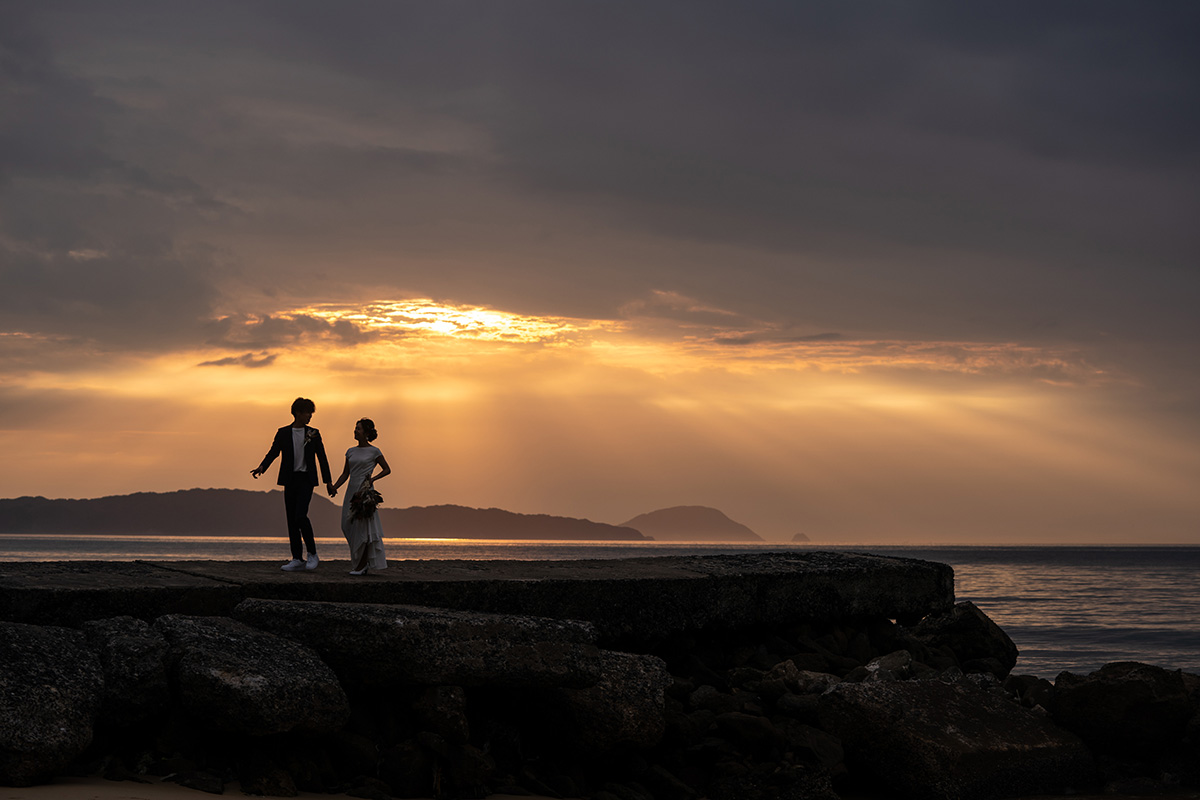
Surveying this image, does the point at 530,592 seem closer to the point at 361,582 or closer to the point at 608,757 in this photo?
the point at 361,582

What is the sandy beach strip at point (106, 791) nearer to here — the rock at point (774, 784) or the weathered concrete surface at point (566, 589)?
the weathered concrete surface at point (566, 589)

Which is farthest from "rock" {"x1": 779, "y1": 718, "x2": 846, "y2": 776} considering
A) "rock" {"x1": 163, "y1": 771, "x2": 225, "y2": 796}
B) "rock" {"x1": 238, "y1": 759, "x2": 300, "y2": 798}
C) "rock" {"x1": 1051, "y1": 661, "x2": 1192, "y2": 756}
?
"rock" {"x1": 163, "y1": 771, "x2": 225, "y2": 796}

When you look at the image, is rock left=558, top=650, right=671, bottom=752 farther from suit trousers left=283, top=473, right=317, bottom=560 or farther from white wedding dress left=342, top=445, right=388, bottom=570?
suit trousers left=283, top=473, right=317, bottom=560

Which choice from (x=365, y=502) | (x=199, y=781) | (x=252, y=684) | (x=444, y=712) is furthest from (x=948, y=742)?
(x=365, y=502)

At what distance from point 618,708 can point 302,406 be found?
15.9 ft

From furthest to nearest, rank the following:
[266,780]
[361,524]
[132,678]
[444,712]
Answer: [361,524]
[444,712]
[132,678]
[266,780]

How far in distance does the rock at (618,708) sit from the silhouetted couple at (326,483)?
2782 mm

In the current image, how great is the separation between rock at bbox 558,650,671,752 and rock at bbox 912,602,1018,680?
5.10 metres

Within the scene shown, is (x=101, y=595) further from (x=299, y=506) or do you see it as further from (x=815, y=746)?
(x=815, y=746)

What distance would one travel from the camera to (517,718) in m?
6.89

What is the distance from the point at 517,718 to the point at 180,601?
101 inches

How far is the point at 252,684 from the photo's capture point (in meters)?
5.56

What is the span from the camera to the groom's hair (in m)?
9.88

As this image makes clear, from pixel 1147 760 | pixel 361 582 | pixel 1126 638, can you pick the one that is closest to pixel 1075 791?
pixel 1147 760
